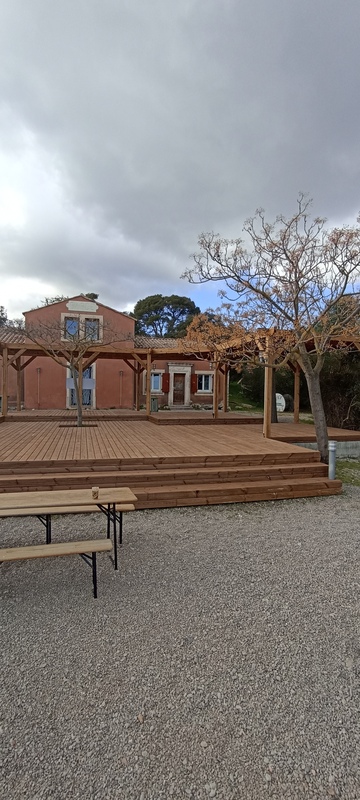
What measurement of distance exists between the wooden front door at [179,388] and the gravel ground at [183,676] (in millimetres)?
16083

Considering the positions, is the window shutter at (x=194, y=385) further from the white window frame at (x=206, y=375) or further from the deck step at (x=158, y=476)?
the deck step at (x=158, y=476)

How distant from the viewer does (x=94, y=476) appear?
4918mm

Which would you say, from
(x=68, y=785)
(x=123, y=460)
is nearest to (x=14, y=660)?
(x=68, y=785)

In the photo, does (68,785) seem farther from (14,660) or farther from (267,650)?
(267,650)

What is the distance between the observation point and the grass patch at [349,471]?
6661 millimetres

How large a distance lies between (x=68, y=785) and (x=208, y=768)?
478 mm

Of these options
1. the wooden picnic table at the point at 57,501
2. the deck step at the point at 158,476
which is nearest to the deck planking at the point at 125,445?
the deck step at the point at 158,476

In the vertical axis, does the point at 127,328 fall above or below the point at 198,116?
below

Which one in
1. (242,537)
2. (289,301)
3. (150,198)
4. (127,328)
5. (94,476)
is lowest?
(242,537)

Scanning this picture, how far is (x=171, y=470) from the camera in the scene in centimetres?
538

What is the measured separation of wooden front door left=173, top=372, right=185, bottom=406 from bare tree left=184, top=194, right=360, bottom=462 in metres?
12.3

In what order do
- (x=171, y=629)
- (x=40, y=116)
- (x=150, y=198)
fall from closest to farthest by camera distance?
1. (x=171, y=629)
2. (x=40, y=116)
3. (x=150, y=198)

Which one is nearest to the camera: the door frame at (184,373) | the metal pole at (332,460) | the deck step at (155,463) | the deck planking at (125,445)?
the deck step at (155,463)

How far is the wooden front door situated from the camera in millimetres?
19608
